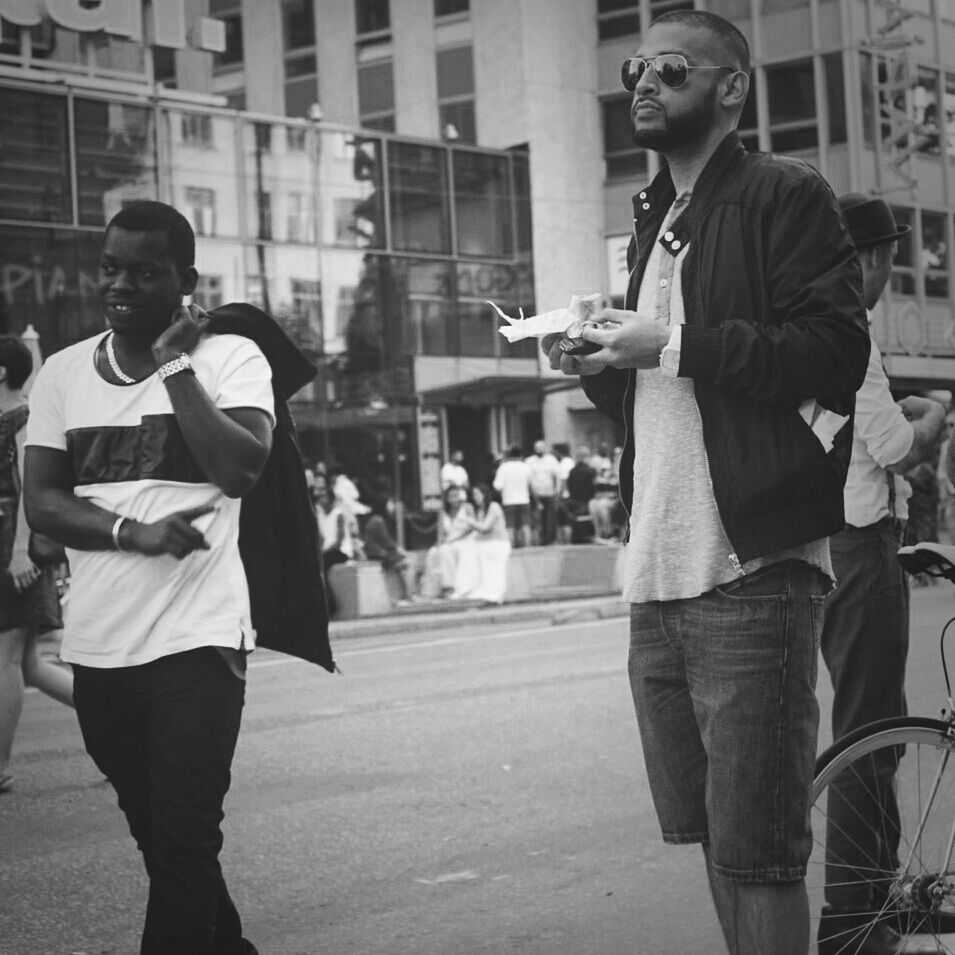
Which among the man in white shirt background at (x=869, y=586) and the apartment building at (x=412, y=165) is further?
the apartment building at (x=412, y=165)

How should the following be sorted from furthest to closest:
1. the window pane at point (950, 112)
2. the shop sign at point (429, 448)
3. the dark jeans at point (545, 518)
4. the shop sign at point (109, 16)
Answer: the window pane at point (950, 112) < the shop sign at point (429, 448) < the dark jeans at point (545, 518) < the shop sign at point (109, 16)

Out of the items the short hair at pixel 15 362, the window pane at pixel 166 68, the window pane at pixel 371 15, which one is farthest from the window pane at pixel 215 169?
the short hair at pixel 15 362

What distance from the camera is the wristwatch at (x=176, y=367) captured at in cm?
341

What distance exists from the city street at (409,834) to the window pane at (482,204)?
22848mm

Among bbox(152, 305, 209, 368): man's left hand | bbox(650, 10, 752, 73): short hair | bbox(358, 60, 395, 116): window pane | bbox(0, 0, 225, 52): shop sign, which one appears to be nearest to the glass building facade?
bbox(0, 0, 225, 52): shop sign

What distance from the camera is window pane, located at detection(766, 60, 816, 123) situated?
34938 millimetres

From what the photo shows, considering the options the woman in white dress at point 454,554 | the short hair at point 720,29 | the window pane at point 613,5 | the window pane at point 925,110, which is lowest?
the woman in white dress at point 454,554

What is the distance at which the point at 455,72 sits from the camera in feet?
127

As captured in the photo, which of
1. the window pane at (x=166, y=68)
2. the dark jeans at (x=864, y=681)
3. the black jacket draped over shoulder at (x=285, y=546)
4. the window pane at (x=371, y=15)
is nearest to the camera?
the black jacket draped over shoulder at (x=285, y=546)

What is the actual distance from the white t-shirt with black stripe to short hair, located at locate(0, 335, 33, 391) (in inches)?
126

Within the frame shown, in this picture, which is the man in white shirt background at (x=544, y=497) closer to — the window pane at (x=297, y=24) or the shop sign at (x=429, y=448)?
the shop sign at (x=429, y=448)

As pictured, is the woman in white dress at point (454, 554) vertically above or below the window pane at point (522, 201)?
below

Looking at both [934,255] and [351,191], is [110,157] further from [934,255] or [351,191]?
[934,255]

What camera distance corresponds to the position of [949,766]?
392cm
